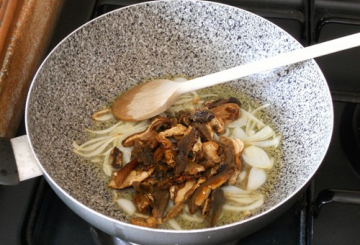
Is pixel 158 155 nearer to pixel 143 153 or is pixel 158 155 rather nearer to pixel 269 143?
pixel 143 153

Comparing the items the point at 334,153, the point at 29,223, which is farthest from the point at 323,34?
the point at 29,223

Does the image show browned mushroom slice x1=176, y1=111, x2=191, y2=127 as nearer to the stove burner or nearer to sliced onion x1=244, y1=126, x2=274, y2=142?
sliced onion x1=244, y1=126, x2=274, y2=142

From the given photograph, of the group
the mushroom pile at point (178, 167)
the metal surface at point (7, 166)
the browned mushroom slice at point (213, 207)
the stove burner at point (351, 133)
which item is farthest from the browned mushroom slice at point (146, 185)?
the stove burner at point (351, 133)

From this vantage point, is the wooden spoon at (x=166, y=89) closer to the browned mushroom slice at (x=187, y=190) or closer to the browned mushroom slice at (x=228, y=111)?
the browned mushroom slice at (x=228, y=111)

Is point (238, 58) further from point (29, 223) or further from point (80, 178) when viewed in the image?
point (29, 223)

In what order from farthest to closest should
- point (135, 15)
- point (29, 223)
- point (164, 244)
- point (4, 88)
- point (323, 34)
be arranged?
point (323, 34), point (135, 15), point (4, 88), point (29, 223), point (164, 244)

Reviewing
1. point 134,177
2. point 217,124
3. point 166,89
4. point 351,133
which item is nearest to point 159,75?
point 166,89
